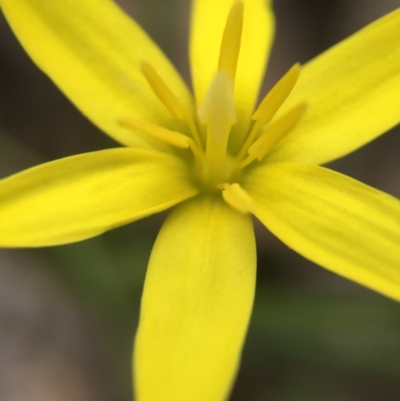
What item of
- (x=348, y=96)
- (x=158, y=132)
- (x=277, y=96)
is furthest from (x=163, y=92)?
(x=348, y=96)

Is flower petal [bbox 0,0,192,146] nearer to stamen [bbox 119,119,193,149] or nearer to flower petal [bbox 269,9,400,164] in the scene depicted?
stamen [bbox 119,119,193,149]

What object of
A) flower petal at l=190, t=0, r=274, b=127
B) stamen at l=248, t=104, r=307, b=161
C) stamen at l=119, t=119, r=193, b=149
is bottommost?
stamen at l=248, t=104, r=307, b=161

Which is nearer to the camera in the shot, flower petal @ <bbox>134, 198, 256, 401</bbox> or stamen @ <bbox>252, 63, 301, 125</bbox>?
flower petal @ <bbox>134, 198, 256, 401</bbox>

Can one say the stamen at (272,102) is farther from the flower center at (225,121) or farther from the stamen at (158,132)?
the stamen at (158,132)

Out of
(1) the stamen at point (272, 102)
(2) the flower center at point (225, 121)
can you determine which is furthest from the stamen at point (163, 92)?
(1) the stamen at point (272, 102)

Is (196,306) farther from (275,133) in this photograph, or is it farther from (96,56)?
(96,56)

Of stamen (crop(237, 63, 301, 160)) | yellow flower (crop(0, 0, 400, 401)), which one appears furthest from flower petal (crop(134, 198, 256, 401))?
stamen (crop(237, 63, 301, 160))

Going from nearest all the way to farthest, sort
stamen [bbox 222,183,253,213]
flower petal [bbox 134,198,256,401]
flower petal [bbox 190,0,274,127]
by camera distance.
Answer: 1. flower petal [bbox 134,198,256,401]
2. stamen [bbox 222,183,253,213]
3. flower petal [bbox 190,0,274,127]
